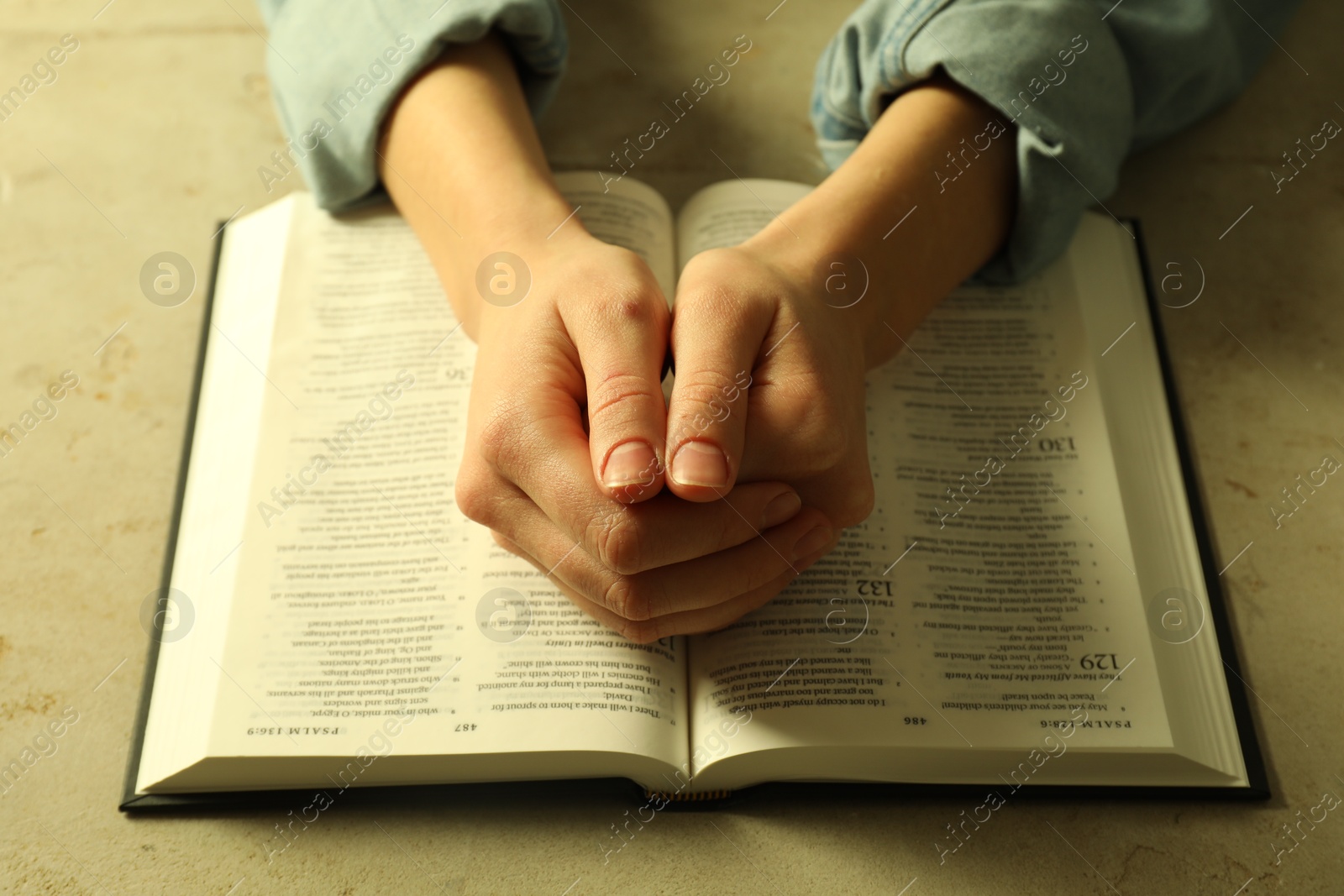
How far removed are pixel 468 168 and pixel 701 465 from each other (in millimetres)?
314

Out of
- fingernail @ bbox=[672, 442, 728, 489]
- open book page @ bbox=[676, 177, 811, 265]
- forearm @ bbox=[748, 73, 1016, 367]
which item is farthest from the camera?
open book page @ bbox=[676, 177, 811, 265]

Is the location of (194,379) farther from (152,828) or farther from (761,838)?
(761,838)

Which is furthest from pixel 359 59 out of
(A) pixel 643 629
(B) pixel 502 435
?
(A) pixel 643 629

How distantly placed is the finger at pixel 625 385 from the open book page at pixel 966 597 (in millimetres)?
146

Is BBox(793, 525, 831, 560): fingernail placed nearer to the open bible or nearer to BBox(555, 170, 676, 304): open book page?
the open bible

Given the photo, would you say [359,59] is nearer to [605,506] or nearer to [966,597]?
[605,506]

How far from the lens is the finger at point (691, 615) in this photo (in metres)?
0.51

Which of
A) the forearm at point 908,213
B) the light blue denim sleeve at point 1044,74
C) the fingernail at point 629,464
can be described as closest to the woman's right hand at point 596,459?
the fingernail at point 629,464

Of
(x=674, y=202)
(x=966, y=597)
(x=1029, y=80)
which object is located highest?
(x=1029, y=80)

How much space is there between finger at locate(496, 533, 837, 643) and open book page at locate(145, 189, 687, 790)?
0.02 meters

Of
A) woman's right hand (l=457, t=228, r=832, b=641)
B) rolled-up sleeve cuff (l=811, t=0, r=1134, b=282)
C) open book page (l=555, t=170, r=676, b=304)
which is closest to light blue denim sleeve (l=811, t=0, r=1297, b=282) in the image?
rolled-up sleeve cuff (l=811, t=0, r=1134, b=282)

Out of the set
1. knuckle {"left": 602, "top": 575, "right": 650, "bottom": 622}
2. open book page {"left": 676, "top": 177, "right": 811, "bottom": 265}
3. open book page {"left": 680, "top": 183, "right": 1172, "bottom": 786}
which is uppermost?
open book page {"left": 676, "top": 177, "right": 811, "bottom": 265}

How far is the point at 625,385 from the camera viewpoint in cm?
47

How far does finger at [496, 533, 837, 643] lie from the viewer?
0.51 m
